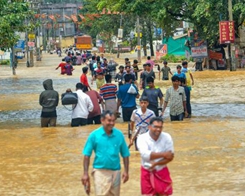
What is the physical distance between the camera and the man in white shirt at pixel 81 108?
17.2m

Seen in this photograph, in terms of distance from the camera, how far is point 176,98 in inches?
657

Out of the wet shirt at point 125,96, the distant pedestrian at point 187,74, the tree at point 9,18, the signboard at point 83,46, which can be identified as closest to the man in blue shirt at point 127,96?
the wet shirt at point 125,96

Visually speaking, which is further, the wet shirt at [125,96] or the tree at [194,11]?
the tree at [194,11]

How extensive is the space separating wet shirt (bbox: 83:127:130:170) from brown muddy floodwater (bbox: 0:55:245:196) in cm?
239

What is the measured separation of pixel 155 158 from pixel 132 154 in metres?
5.54

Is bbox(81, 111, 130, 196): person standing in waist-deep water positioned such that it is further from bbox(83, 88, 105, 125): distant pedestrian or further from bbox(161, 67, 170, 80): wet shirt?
bbox(161, 67, 170, 80): wet shirt

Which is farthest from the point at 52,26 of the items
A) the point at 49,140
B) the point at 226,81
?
the point at 49,140

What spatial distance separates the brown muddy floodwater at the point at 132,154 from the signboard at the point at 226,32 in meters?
19.4

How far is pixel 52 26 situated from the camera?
178 meters

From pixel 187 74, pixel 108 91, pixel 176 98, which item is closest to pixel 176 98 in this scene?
pixel 176 98

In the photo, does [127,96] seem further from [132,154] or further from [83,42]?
[83,42]

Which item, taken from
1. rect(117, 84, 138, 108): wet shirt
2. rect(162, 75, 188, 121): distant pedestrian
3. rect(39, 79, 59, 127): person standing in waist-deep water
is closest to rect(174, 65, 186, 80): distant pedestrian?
rect(162, 75, 188, 121): distant pedestrian

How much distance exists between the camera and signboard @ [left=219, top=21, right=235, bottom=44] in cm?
4291

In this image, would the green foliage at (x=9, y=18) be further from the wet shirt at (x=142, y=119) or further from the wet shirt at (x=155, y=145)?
the wet shirt at (x=155, y=145)
